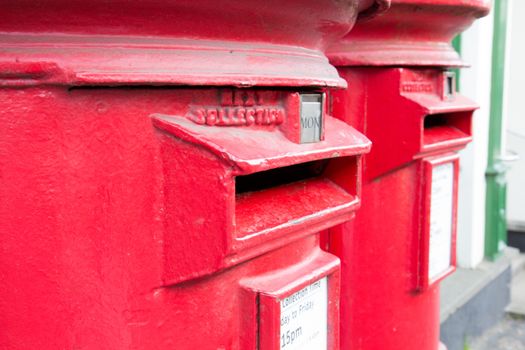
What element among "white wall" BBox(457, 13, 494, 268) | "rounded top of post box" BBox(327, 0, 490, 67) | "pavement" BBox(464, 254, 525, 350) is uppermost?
"rounded top of post box" BBox(327, 0, 490, 67)

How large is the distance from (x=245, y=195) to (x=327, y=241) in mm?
814

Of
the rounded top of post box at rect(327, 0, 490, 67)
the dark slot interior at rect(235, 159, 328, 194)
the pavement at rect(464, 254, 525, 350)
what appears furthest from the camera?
the pavement at rect(464, 254, 525, 350)

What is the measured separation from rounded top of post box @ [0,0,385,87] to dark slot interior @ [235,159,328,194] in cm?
26

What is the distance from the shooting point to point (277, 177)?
1.30 meters

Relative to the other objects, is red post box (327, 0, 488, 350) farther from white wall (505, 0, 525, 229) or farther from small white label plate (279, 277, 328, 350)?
white wall (505, 0, 525, 229)

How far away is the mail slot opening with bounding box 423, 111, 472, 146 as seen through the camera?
6.66 feet

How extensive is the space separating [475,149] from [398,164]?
7.60ft

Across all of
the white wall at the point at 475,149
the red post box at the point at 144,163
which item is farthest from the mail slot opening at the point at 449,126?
the white wall at the point at 475,149

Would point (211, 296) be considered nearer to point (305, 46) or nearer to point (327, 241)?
point (305, 46)

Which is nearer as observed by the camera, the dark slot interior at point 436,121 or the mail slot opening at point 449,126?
the mail slot opening at point 449,126

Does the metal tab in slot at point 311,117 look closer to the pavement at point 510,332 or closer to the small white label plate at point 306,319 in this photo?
the small white label plate at point 306,319

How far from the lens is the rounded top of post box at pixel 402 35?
1.74 m

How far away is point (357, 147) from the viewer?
1227 millimetres

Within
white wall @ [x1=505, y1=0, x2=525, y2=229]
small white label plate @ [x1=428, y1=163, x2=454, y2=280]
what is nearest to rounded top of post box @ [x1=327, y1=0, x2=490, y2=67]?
small white label plate @ [x1=428, y1=163, x2=454, y2=280]
